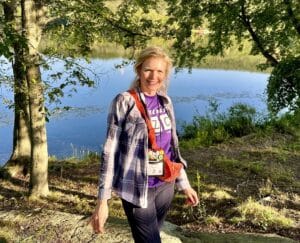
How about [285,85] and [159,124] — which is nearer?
[159,124]

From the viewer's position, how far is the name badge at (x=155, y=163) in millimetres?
2936

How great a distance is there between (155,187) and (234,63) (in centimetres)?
3313

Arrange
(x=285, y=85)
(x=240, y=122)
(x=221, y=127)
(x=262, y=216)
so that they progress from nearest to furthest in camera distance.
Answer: (x=262, y=216) → (x=285, y=85) → (x=221, y=127) → (x=240, y=122)

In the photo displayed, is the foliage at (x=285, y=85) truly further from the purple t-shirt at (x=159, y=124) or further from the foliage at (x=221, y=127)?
the purple t-shirt at (x=159, y=124)

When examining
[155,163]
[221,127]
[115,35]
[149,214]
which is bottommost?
[221,127]

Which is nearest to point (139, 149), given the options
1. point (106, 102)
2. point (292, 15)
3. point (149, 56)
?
point (149, 56)

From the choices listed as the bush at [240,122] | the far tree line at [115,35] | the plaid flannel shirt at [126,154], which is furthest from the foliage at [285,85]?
the plaid flannel shirt at [126,154]

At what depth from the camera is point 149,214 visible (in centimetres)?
299

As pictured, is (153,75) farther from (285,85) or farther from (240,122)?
(240,122)

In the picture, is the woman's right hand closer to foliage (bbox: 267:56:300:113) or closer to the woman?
the woman

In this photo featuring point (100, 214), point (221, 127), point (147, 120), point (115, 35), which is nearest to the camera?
point (100, 214)

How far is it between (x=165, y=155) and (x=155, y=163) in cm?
10

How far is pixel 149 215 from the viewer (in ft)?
9.80

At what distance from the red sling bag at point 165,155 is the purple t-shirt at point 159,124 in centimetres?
4
